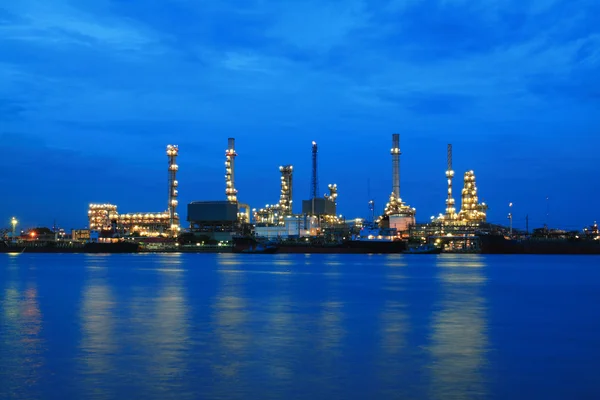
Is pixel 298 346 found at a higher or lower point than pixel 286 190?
lower

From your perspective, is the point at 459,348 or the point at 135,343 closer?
the point at 459,348

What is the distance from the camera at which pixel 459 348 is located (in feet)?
69.2

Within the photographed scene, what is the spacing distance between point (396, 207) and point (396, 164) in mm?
9346

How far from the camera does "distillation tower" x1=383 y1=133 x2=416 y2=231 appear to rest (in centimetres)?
16788

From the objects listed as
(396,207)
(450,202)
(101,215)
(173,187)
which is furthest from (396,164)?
(101,215)

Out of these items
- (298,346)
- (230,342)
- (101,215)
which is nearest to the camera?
(298,346)

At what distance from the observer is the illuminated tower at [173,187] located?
575 feet

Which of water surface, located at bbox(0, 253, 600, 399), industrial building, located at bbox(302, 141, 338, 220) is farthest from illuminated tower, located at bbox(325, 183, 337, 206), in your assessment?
water surface, located at bbox(0, 253, 600, 399)

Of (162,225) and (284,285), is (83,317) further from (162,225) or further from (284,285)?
(162,225)

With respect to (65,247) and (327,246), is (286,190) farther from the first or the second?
(65,247)

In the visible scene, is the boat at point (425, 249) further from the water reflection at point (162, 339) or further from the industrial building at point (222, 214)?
the water reflection at point (162, 339)

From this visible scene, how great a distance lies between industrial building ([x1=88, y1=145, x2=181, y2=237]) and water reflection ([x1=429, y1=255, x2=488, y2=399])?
142 meters

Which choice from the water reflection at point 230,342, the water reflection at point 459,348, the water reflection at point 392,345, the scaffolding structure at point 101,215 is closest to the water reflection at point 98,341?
the water reflection at point 230,342

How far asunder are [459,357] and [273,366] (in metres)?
4.68
